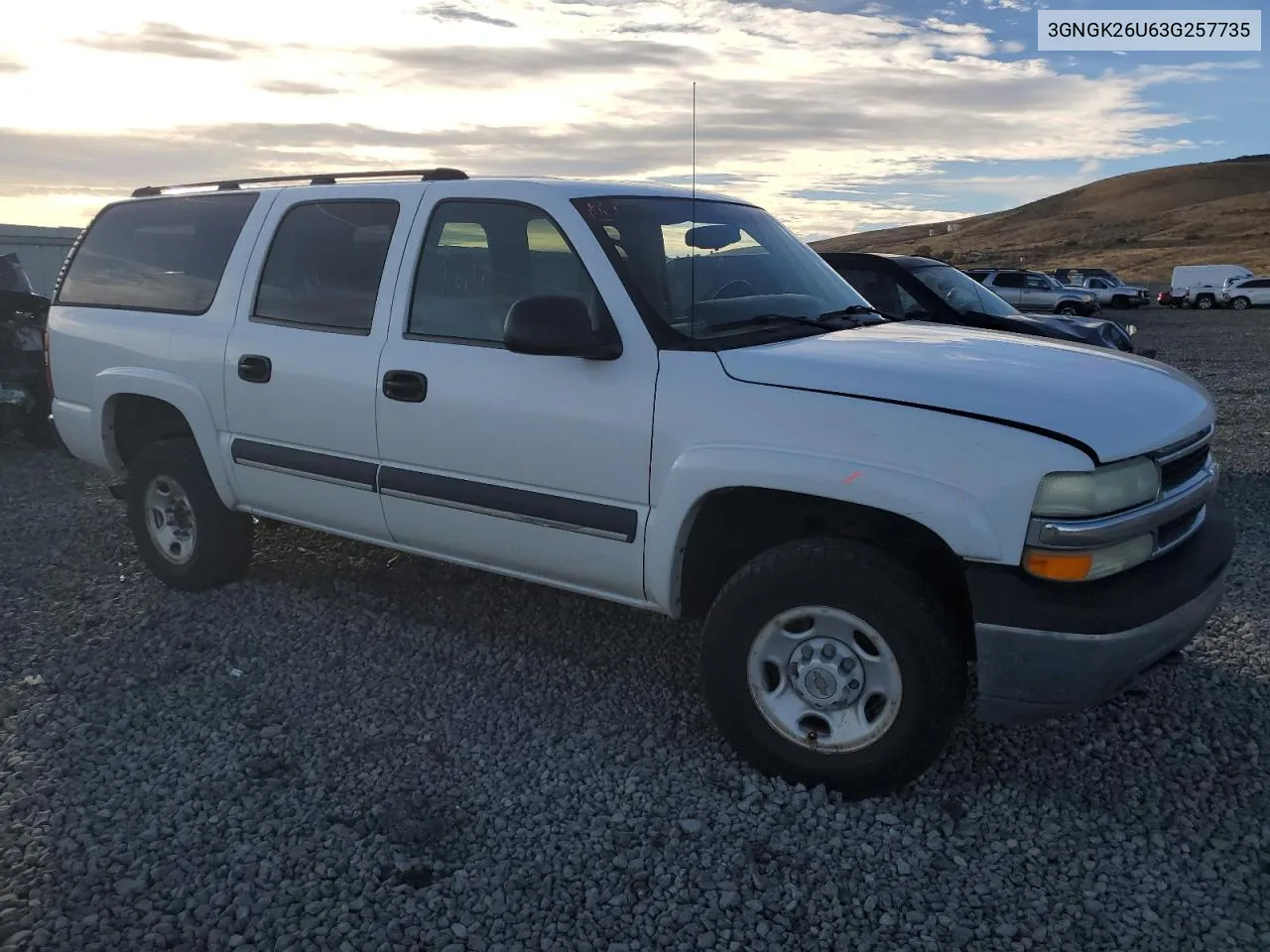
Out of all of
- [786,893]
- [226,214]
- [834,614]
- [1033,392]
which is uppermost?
[226,214]

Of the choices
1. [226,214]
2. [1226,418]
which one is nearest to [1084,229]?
[1226,418]

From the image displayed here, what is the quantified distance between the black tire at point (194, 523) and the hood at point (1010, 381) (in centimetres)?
289

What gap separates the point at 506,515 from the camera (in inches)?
155

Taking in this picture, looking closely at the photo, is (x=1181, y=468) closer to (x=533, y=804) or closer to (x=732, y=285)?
(x=732, y=285)

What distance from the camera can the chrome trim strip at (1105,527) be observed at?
292 cm

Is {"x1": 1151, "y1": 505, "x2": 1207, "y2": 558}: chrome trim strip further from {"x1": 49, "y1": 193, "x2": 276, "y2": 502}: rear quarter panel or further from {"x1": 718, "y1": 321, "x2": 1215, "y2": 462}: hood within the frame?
{"x1": 49, "y1": 193, "x2": 276, "y2": 502}: rear quarter panel

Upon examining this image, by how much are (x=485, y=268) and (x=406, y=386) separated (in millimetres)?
553

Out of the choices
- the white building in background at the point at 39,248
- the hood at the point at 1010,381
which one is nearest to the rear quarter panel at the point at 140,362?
the hood at the point at 1010,381

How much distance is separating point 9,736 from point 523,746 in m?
1.88

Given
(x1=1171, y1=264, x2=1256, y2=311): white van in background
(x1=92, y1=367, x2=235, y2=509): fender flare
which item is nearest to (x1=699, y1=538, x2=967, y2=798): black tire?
(x1=92, y1=367, x2=235, y2=509): fender flare

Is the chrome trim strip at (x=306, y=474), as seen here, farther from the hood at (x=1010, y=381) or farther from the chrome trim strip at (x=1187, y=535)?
the chrome trim strip at (x=1187, y=535)

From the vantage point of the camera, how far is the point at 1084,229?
93.0m

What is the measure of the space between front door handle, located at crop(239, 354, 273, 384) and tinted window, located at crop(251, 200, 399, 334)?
0.19m

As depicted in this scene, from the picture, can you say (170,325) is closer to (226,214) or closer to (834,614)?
(226,214)
